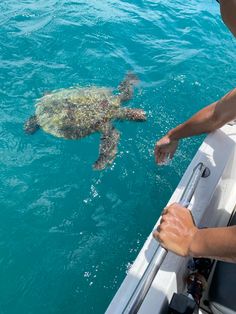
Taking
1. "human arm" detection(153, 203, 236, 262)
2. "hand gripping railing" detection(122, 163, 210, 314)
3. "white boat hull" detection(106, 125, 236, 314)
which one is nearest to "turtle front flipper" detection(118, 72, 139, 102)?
"white boat hull" detection(106, 125, 236, 314)

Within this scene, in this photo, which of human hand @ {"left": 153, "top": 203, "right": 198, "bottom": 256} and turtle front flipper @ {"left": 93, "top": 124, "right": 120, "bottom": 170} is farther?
turtle front flipper @ {"left": 93, "top": 124, "right": 120, "bottom": 170}

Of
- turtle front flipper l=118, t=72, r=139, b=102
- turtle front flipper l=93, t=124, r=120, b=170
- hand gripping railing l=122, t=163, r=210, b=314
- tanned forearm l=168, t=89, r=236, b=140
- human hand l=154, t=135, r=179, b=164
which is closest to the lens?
hand gripping railing l=122, t=163, r=210, b=314

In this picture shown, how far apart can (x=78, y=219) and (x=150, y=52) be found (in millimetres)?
4646

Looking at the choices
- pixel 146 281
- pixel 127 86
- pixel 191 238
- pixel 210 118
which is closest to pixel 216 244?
pixel 191 238

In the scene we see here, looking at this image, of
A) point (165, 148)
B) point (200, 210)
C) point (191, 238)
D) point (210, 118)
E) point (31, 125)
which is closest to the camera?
point (191, 238)

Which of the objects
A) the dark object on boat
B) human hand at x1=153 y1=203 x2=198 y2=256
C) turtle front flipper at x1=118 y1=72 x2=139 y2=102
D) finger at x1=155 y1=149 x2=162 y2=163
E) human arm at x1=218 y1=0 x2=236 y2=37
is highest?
human arm at x1=218 y1=0 x2=236 y2=37

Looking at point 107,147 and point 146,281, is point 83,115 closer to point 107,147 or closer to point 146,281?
point 107,147

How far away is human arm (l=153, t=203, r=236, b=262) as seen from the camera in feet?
6.12

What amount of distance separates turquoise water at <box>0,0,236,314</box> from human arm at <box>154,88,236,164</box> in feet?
4.07

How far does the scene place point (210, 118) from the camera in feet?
9.86

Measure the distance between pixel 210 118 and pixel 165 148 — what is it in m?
0.53

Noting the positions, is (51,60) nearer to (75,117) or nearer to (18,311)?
(75,117)

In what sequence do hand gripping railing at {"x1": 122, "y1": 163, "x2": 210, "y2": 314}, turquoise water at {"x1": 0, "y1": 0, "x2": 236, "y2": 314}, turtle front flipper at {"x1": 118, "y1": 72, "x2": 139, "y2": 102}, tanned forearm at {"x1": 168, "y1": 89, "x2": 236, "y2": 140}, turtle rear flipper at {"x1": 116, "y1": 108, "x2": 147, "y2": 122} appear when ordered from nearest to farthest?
hand gripping railing at {"x1": 122, "y1": 163, "x2": 210, "y2": 314} → tanned forearm at {"x1": 168, "y1": 89, "x2": 236, "y2": 140} → turquoise water at {"x1": 0, "y1": 0, "x2": 236, "y2": 314} → turtle rear flipper at {"x1": 116, "y1": 108, "x2": 147, "y2": 122} → turtle front flipper at {"x1": 118, "y1": 72, "x2": 139, "y2": 102}

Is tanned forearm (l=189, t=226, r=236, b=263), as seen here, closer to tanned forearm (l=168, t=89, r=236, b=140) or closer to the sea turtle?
tanned forearm (l=168, t=89, r=236, b=140)
